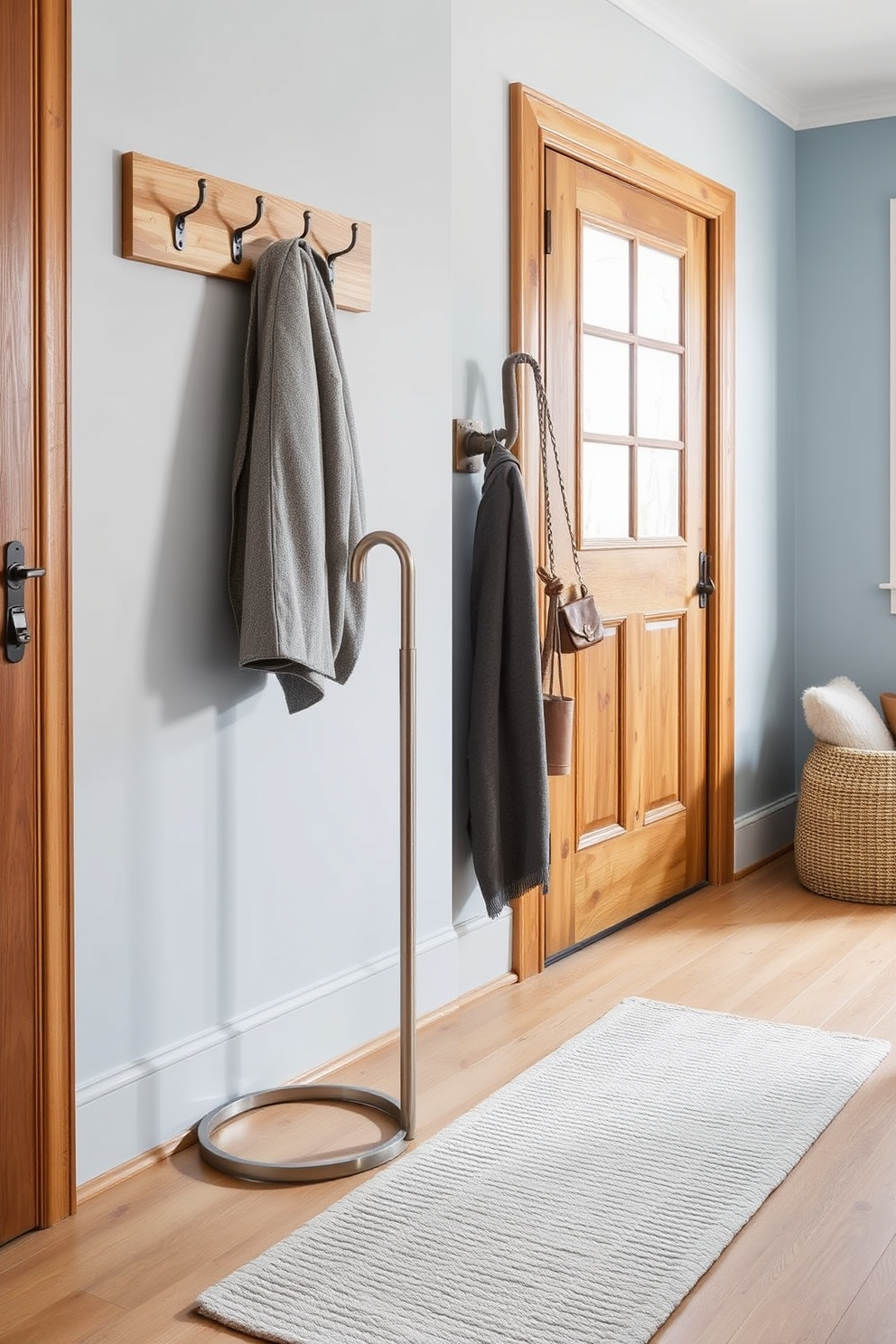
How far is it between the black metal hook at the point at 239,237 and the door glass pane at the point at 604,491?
134 cm

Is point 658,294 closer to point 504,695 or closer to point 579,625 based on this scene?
point 579,625

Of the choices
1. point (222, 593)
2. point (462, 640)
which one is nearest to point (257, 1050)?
point (222, 593)

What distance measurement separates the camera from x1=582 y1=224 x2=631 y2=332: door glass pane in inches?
134

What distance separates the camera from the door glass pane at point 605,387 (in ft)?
11.2

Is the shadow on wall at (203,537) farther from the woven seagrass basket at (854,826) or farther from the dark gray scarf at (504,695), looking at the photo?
the woven seagrass basket at (854,826)

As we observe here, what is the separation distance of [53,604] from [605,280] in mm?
2034

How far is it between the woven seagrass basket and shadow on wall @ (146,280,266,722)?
2221 mm

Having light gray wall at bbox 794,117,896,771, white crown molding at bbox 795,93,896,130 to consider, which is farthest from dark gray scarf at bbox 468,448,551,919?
white crown molding at bbox 795,93,896,130

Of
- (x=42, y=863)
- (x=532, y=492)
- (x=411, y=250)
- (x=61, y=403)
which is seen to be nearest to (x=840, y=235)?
(x=532, y=492)

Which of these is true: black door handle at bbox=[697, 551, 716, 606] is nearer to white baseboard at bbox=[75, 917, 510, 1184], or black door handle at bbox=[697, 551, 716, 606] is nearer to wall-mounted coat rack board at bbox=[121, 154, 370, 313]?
white baseboard at bbox=[75, 917, 510, 1184]

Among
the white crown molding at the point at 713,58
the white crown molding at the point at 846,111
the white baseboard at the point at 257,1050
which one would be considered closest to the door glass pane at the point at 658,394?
the white crown molding at the point at 713,58

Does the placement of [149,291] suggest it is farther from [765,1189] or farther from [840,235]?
[840,235]

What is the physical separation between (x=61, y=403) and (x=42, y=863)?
66 cm

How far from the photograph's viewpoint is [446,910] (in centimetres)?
289
